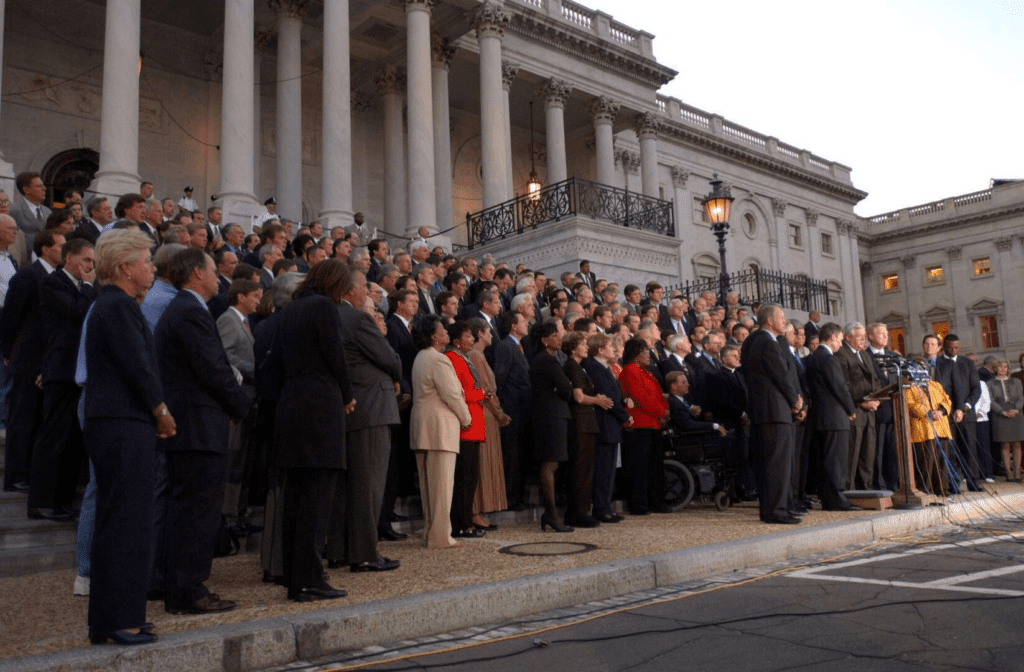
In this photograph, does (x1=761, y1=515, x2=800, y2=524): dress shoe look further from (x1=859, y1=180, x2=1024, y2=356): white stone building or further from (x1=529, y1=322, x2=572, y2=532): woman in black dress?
(x1=859, y1=180, x2=1024, y2=356): white stone building

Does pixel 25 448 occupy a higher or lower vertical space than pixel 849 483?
higher

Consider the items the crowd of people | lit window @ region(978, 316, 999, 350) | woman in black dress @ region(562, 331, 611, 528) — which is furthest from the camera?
lit window @ region(978, 316, 999, 350)

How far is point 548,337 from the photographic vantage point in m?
8.51

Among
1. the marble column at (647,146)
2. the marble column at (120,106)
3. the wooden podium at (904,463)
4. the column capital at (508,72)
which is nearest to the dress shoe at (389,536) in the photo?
the wooden podium at (904,463)

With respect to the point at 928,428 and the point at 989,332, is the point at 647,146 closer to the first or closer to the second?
the point at 928,428

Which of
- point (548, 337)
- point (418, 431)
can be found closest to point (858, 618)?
point (418, 431)

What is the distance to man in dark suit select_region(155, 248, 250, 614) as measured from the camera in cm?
460

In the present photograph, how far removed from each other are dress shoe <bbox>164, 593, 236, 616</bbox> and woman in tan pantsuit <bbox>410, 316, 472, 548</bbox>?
8.37 ft

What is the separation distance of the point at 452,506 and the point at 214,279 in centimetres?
374

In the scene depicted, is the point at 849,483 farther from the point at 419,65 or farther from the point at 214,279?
the point at 419,65

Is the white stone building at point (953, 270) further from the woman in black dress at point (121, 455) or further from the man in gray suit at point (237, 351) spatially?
the woman in black dress at point (121, 455)

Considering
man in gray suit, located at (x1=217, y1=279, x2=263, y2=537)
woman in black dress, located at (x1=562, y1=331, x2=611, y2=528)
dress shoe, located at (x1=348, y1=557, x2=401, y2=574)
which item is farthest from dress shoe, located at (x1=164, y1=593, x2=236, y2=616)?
woman in black dress, located at (x1=562, y1=331, x2=611, y2=528)

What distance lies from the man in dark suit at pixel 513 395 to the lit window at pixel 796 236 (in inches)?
1550

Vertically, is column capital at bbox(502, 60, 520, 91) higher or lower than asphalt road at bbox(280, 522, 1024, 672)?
higher
